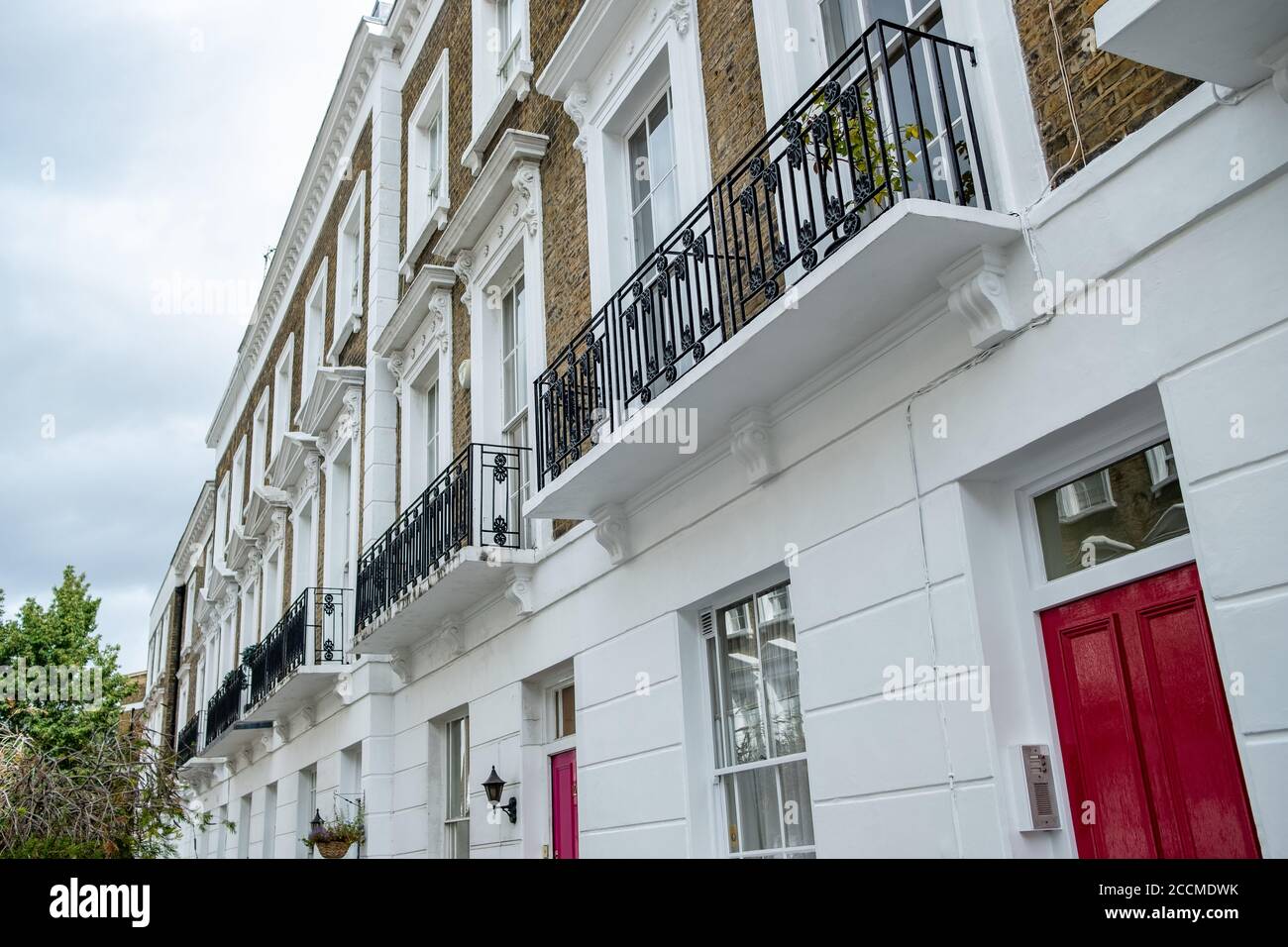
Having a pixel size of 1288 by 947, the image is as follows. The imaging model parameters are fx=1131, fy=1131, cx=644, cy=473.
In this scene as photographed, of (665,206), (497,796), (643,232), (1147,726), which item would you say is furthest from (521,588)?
(1147,726)

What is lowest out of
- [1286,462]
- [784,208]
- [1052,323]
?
[1286,462]

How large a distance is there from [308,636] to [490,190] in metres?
7.36

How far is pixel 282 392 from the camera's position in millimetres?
21562

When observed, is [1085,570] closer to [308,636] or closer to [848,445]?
[848,445]

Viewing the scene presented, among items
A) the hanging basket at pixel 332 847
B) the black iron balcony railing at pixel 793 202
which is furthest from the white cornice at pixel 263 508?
the black iron balcony railing at pixel 793 202

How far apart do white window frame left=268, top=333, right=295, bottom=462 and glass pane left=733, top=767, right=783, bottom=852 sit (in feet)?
51.4

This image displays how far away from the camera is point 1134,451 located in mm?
4668

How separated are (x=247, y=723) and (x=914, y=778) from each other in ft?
46.7

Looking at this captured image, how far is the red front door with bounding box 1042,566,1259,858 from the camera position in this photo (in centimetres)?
413

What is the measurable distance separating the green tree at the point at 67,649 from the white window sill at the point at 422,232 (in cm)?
1096

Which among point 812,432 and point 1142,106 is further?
point 812,432
